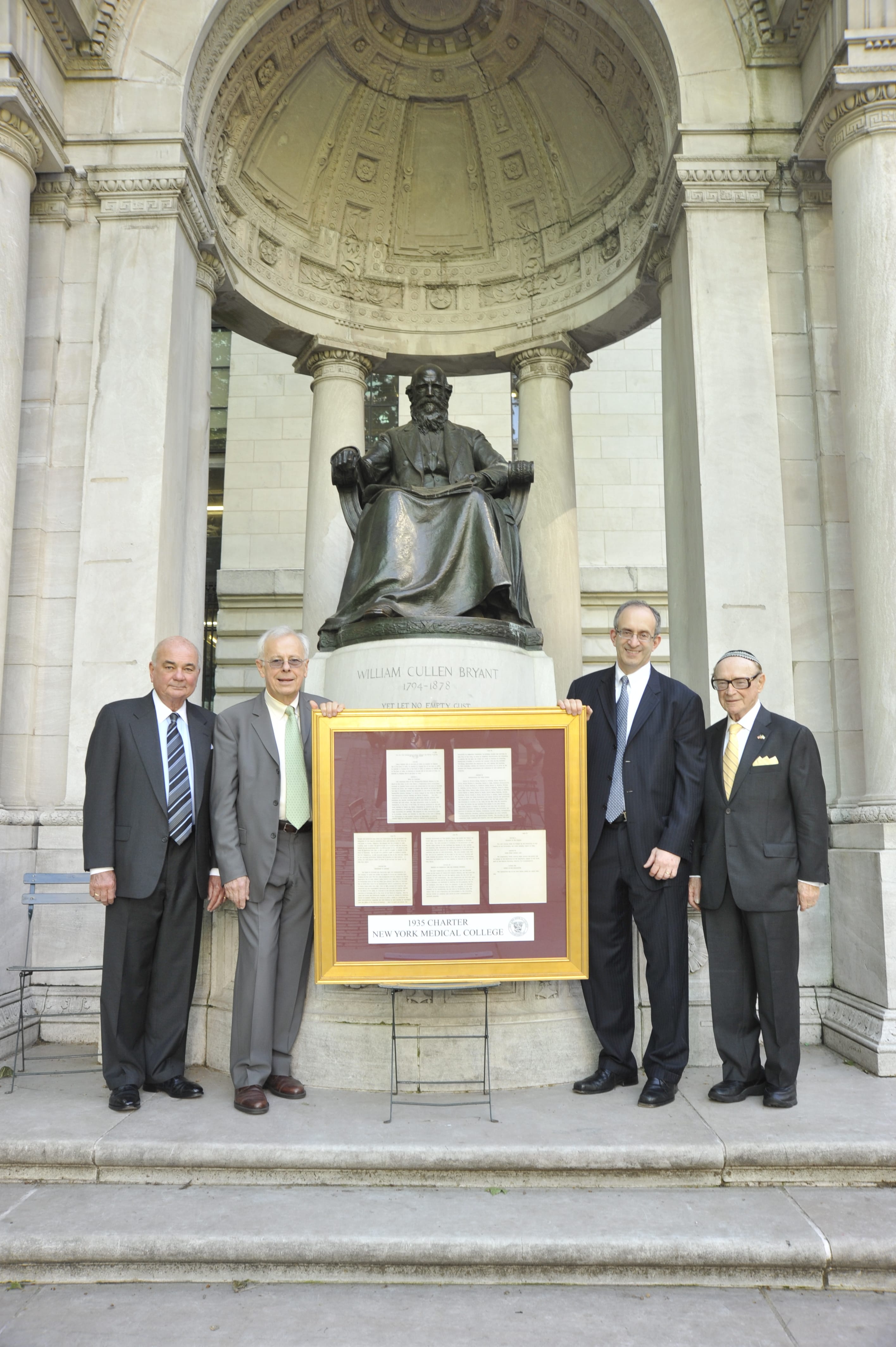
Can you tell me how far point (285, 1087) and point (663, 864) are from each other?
6.88ft

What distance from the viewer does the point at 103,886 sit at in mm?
4809

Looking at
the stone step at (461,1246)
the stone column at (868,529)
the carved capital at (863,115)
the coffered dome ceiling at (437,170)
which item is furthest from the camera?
the coffered dome ceiling at (437,170)

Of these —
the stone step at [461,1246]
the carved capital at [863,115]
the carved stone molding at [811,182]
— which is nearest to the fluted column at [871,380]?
the carved capital at [863,115]

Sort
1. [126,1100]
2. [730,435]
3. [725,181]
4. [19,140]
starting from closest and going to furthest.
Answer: [126,1100], [19,140], [730,435], [725,181]

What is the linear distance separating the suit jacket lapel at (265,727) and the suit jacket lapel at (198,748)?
1.24 ft

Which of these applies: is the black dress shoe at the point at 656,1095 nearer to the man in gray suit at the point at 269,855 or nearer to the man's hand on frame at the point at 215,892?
the man in gray suit at the point at 269,855

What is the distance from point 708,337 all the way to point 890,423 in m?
1.85

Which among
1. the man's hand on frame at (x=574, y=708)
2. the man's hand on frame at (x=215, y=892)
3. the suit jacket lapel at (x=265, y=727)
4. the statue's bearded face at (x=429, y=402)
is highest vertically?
the statue's bearded face at (x=429, y=402)

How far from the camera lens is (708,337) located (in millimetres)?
7945

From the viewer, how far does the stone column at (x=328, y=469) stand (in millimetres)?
10688

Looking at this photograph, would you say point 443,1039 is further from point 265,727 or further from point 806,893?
point 806,893

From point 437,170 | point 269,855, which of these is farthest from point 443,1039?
point 437,170

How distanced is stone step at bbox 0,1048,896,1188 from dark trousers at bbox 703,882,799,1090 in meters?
0.26

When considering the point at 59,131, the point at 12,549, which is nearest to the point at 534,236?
the point at 59,131
